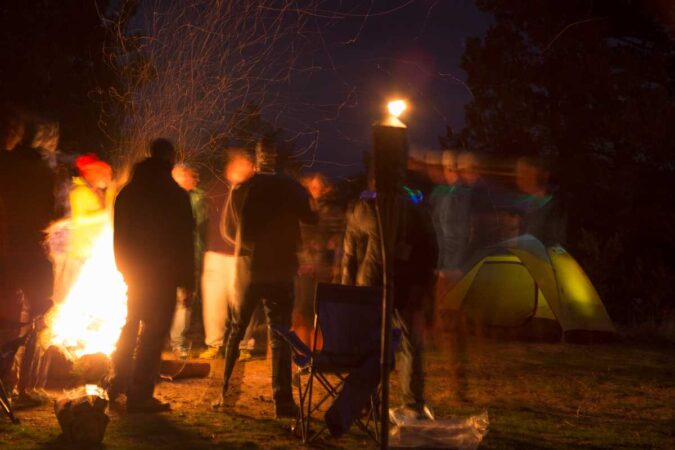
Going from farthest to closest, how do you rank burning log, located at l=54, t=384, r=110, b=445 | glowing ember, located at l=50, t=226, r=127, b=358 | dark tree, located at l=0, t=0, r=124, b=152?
dark tree, located at l=0, t=0, r=124, b=152 → glowing ember, located at l=50, t=226, r=127, b=358 → burning log, located at l=54, t=384, r=110, b=445

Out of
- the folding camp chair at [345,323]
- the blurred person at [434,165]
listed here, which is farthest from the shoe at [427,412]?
the blurred person at [434,165]

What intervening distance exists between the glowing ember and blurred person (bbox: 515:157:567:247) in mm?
7018

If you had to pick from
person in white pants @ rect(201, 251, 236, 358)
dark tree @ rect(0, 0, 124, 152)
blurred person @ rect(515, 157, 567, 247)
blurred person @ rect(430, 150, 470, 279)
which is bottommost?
person in white pants @ rect(201, 251, 236, 358)

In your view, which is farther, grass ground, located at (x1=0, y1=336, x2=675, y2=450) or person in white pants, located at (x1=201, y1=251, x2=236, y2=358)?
person in white pants, located at (x1=201, y1=251, x2=236, y2=358)

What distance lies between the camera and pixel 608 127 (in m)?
15.5

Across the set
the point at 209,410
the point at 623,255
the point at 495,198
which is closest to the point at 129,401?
the point at 209,410

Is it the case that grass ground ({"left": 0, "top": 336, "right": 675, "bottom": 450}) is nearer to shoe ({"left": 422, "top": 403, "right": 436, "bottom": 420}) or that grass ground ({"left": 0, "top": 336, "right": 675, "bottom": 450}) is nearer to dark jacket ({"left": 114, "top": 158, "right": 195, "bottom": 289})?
shoe ({"left": 422, "top": 403, "right": 436, "bottom": 420})

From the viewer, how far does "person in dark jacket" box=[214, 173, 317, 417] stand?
6.45 m

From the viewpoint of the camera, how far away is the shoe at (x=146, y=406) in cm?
646

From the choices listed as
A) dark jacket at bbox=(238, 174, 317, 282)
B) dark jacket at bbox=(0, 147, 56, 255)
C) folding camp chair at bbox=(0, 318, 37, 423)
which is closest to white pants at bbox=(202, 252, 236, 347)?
dark jacket at bbox=(238, 174, 317, 282)

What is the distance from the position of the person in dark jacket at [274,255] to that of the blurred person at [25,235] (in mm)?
1506

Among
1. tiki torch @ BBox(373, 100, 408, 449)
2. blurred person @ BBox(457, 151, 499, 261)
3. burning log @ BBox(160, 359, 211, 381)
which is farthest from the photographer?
blurred person @ BBox(457, 151, 499, 261)

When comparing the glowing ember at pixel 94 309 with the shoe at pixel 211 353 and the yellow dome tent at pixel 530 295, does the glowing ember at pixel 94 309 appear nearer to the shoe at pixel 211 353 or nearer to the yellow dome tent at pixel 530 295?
the shoe at pixel 211 353

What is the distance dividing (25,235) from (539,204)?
9.11 m
